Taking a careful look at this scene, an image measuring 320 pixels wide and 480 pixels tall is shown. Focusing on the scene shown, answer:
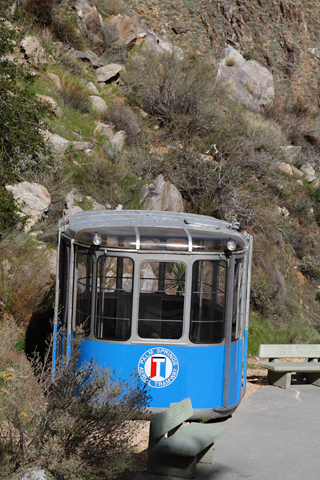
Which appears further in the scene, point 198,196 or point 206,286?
point 198,196

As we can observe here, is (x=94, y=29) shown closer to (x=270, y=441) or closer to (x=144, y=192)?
(x=144, y=192)

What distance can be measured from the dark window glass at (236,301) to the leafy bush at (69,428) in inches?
86.7

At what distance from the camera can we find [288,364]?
8.43 m

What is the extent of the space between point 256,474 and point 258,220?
11.3 meters

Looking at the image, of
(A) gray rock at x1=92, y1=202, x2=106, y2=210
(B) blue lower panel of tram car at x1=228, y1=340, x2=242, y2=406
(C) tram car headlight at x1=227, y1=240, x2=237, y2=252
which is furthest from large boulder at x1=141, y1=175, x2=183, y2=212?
(C) tram car headlight at x1=227, y1=240, x2=237, y2=252

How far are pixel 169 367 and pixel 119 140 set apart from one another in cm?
1235

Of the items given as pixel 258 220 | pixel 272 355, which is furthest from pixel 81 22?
pixel 272 355

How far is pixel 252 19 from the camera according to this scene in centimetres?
3391

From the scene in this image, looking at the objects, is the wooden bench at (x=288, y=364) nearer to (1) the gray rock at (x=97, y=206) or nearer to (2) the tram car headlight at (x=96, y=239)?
(2) the tram car headlight at (x=96, y=239)

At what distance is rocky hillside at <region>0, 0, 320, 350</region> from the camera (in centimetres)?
938

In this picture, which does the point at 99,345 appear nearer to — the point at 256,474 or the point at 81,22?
the point at 256,474

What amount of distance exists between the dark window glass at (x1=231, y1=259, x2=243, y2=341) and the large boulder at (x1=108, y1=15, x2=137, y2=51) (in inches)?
775

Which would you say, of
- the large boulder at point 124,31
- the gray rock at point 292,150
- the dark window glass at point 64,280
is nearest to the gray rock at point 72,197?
the dark window glass at point 64,280

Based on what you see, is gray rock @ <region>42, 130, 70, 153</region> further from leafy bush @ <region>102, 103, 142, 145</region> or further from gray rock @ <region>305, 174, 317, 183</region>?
gray rock @ <region>305, 174, 317, 183</region>
